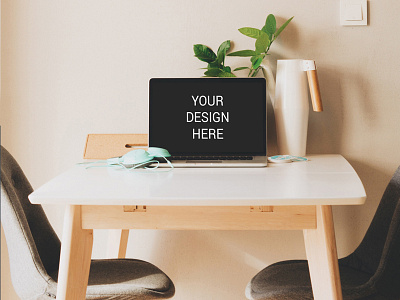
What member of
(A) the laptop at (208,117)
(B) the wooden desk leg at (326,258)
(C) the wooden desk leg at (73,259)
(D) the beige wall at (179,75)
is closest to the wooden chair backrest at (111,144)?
(D) the beige wall at (179,75)

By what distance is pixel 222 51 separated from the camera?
5.24 ft

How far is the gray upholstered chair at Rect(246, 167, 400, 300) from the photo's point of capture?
3.74 ft

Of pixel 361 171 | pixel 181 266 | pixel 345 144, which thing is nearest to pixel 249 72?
A: pixel 345 144

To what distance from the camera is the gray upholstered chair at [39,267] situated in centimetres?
113

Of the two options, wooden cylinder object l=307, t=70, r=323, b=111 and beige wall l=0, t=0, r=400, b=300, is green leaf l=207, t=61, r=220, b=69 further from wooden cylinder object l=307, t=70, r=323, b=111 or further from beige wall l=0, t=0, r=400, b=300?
wooden cylinder object l=307, t=70, r=323, b=111

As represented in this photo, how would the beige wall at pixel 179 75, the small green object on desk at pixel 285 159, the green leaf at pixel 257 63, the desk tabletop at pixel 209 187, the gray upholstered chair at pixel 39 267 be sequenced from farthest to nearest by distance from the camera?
the beige wall at pixel 179 75 → the green leaf at pixel 257 63 → the small green object on desk at pixel 285 159 → the gray upholstered chair at pixel 39 267 → the desk tabletop at pixel 209 187

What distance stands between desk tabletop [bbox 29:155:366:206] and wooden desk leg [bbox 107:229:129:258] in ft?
1.14

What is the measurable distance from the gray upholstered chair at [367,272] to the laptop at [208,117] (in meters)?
0.36

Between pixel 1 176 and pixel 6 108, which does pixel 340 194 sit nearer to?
pixel 1 176

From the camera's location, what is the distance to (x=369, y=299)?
44.8 inches

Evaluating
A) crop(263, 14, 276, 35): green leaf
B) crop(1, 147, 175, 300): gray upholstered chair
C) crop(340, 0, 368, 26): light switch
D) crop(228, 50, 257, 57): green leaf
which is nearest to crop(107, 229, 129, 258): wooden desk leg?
crop(1, 147, 175, 300): gray upholstered chair

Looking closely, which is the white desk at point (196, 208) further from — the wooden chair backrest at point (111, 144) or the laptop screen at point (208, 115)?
the wooden chair backrest at point (111, 144)

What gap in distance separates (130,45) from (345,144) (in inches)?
31.9

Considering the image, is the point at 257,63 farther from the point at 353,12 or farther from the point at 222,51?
the point at 353,12
